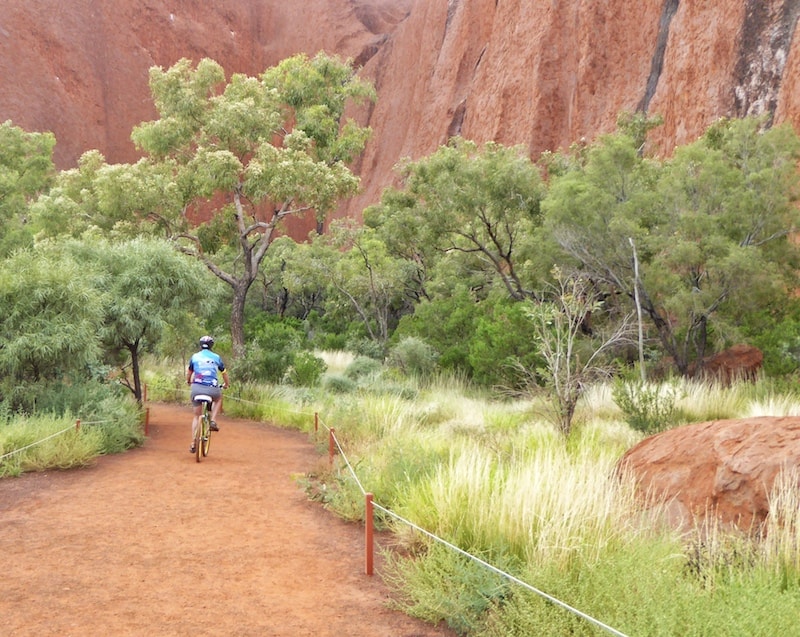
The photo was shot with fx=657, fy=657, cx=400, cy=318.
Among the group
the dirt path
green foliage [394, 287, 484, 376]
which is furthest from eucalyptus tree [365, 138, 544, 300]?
the dirt path

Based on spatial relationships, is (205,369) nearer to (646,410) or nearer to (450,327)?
(646,410)

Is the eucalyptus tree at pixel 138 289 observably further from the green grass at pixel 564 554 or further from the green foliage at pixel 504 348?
the green grass at pixel 564 554

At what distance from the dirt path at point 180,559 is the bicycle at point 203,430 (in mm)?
610

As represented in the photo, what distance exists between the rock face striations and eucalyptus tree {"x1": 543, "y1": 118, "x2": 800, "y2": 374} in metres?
5.95

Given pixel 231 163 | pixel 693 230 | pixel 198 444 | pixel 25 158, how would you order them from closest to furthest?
pixel 198 444, pixel 693 230, pixel 231 163, pixel 25 158

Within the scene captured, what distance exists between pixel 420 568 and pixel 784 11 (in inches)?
986

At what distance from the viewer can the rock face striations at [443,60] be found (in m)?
24.7

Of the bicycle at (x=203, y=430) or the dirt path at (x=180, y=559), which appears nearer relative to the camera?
the dirt path at (x=180, y=559)

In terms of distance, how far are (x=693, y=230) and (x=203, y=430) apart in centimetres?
1140

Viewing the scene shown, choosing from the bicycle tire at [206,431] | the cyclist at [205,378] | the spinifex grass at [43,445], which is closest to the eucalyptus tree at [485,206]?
the cyclist at [205,378]

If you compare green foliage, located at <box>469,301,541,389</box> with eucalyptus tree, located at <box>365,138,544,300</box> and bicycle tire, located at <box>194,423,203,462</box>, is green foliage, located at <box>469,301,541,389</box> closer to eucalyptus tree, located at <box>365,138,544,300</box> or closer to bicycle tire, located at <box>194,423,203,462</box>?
eucalyptus tree, located at <box>365,138,544,300</box>

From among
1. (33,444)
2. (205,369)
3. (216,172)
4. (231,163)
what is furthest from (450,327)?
(33,444)

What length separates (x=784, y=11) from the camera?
22578 mm

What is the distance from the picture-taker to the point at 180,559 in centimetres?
578
